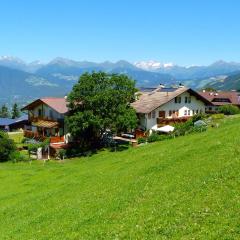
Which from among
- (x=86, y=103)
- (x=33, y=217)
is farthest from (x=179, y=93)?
(x=33, y=217)

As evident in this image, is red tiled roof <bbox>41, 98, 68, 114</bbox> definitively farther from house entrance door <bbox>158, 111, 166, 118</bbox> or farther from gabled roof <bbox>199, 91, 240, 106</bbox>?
gabled roof <bbox>199, 91, 240, 106</bbox>

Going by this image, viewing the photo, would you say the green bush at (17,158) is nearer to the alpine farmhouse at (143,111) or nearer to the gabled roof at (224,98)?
the alpine farmhouse at (143,111)

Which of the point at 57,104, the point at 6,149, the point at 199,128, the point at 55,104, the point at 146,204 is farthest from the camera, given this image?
the point at 57,104

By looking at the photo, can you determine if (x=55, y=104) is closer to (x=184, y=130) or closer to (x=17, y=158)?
(x=17, y=158)

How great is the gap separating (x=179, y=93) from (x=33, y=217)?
193ft

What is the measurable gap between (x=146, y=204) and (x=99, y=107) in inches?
1688

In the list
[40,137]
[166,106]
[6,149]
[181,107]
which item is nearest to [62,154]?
[6,149]

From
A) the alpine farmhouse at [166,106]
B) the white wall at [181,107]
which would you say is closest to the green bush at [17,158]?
the alpine farmhouse at [166,106]

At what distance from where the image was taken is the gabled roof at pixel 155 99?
77625 millimetres

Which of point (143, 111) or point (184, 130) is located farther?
point (143, 111)

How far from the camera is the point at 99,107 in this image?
6456 centimetres

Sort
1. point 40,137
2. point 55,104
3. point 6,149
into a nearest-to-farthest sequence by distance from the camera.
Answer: point 6,149, point 40,137, point 55,104

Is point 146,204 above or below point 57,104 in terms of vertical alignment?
below

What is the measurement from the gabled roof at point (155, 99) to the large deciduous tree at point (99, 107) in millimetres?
8881
